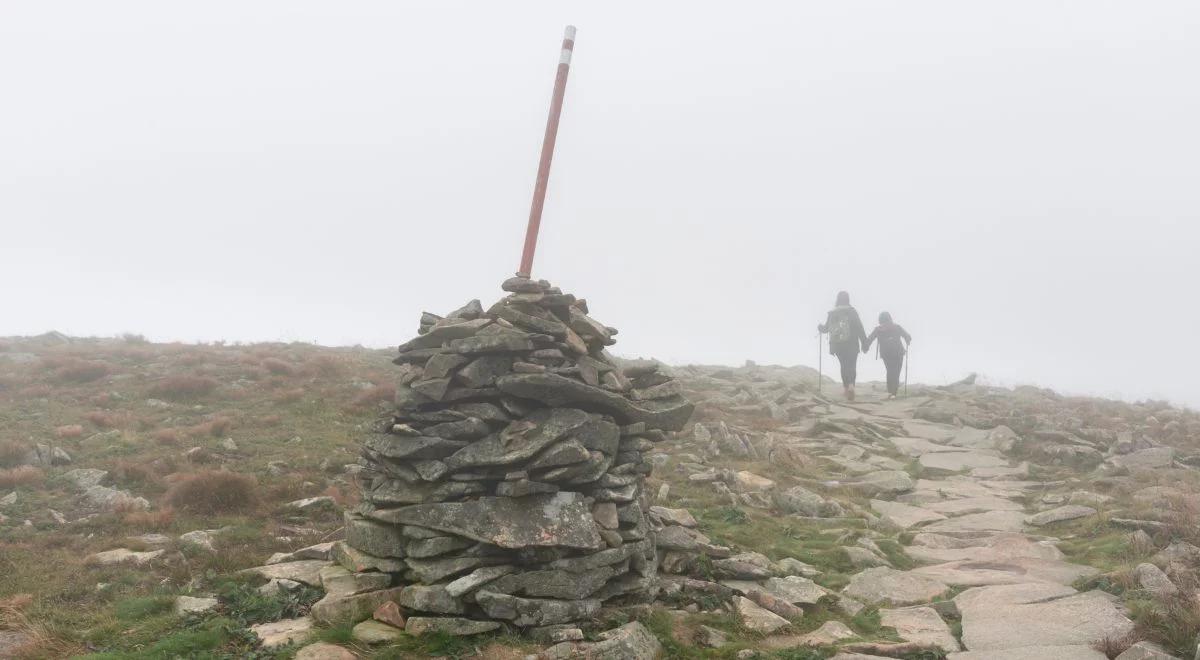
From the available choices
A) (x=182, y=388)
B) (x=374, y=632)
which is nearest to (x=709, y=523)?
(x=374, y=632)

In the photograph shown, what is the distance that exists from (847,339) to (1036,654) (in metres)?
22.8

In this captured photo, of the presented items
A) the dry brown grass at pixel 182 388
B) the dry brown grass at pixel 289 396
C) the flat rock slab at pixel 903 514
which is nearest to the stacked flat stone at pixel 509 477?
the flat rock slab at pixel 903 514

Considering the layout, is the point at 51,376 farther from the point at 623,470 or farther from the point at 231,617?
the point at 623,470

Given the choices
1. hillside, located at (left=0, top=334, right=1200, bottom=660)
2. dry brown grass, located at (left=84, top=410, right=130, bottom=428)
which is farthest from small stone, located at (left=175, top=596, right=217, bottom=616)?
dry brown grass, located at (left=84, top=410, right=130, bottom=428)

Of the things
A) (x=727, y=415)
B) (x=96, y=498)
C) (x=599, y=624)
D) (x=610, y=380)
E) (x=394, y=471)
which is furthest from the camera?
(x=727, y=415)

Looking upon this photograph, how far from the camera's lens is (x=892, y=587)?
10.6 metres

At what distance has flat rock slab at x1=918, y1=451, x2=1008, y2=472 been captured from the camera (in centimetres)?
1916

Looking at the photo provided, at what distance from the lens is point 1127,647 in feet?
24.8

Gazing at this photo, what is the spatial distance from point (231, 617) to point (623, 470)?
210 inches

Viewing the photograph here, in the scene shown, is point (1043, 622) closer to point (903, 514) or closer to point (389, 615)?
point (903, 514)

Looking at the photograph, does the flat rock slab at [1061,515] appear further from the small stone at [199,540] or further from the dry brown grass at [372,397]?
the dry brown grass at [372,397]

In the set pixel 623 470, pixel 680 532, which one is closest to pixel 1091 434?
pixel 680 532

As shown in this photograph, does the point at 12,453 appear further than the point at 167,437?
No

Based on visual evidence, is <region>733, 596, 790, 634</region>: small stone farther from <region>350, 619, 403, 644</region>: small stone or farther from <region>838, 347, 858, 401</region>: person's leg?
<region>838, 347, 858, 401</region>: person's leg
